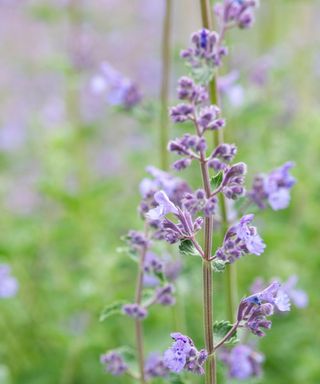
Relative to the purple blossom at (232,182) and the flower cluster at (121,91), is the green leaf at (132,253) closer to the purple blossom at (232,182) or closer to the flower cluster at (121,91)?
the purple blossom at (232,182)

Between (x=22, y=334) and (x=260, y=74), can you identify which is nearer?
(x=22, y=334)

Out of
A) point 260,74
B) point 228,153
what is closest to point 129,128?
point 260,74

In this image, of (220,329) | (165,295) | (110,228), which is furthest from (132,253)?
(110,228)

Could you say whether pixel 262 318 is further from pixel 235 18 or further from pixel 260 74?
pixel 260 74

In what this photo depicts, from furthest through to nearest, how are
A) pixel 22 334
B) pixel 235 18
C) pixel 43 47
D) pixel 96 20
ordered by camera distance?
pixel 43 47 → pixel 96 20 → pixel 22 334 → pixel 235 18

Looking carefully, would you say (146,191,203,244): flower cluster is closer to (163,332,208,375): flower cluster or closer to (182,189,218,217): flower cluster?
(182,189,218,217): flower cluster

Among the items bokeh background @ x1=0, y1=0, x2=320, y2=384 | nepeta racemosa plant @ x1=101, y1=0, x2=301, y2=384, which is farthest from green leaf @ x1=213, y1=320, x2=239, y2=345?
bokeh background @ x1=0, y1=0, x2=320, y2=384
